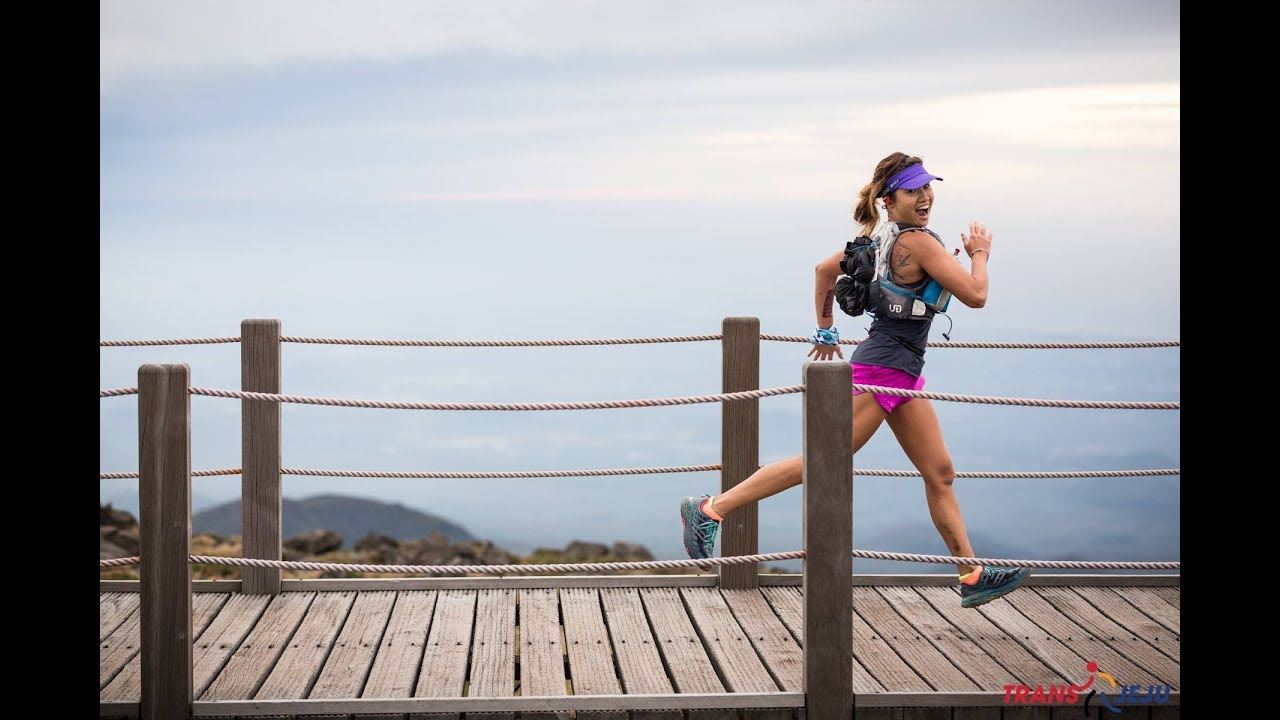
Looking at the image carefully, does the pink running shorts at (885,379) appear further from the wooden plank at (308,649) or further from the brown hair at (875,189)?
the wooden plank at (308,649)

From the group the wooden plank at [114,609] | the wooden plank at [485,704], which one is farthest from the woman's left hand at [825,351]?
the wooden plank at [114,609]

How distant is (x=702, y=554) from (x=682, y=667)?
1.57ft

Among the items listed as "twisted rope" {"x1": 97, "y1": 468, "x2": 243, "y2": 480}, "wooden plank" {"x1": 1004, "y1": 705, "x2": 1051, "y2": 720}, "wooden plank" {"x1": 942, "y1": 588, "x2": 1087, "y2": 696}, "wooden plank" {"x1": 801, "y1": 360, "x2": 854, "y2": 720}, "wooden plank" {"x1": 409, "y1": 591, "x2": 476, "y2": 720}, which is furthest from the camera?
"twisted rope" {"x1": 97, "y1": 468, "x2": 243, "y2": 480}

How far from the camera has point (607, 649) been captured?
13.9 feet

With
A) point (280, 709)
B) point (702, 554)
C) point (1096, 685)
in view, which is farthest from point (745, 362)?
point (280, 709)

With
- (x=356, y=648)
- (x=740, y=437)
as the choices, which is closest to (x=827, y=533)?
(x=740, y=437)

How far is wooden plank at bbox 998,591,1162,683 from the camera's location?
4.05 m

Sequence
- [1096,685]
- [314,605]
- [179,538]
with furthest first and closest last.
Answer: [314,605] < [1096,685] < [179,538]

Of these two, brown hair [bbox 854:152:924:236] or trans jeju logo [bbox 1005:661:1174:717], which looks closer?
trans jeju logo [bbox 1005:661:1174:717]

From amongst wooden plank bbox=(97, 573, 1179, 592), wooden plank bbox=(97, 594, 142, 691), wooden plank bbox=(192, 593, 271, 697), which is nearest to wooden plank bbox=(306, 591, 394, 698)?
wooden plank bbox=(97, 573, 1179, 592)

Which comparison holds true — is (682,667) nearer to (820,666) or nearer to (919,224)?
(820,666)

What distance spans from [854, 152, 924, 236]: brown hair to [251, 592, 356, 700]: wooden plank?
7.53 ft

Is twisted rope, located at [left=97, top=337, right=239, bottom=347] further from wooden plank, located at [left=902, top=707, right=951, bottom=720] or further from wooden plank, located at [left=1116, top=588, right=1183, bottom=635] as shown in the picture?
wooden plank, located at [left=1116, top=588, right=1183, bottom=635]

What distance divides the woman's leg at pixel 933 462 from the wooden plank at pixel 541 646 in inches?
52.7
